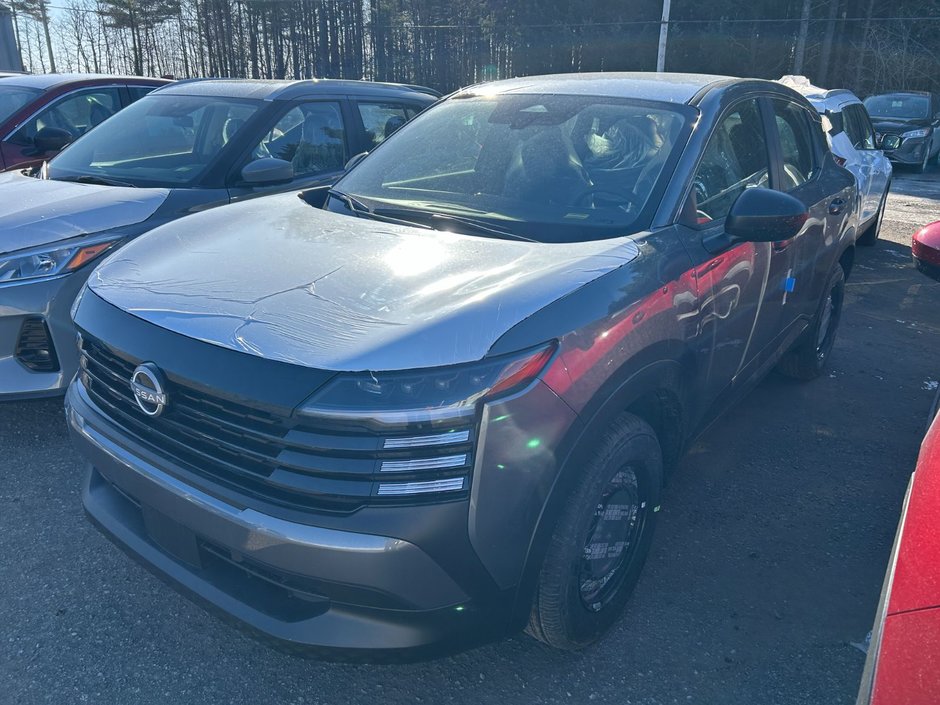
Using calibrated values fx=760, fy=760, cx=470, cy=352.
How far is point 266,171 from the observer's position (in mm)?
4172

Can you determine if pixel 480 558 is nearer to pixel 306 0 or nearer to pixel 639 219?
pixel 639 219

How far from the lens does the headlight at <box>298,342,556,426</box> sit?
1.82 metres

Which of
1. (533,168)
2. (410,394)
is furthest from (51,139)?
(410,394)

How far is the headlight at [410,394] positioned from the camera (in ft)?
5.96

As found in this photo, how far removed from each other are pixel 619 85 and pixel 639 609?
2200 millimetres

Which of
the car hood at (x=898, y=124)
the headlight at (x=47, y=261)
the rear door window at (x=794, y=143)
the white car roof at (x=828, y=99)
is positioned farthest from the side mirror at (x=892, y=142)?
the headlight at (x=47, y=261)

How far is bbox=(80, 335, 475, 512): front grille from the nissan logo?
0.03 metres

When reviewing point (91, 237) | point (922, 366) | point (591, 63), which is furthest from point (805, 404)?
point (591, 63)

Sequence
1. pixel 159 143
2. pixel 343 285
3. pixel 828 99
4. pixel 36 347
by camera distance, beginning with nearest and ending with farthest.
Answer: pixel 343 285 → pixel 36 347 → pixel 159 143 → pixel 828 99

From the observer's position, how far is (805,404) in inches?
181

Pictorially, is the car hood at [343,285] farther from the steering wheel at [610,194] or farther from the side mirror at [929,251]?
the side mirror at [929,251]

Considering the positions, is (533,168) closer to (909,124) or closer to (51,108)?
(51,108)

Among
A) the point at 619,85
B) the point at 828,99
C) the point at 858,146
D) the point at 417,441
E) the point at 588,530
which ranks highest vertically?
the point at 619,85

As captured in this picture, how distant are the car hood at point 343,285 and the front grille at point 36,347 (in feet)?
3.33
